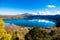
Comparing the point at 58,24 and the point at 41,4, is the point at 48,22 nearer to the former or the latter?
the point at 58,24

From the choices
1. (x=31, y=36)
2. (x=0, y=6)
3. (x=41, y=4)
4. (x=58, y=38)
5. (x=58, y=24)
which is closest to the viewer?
(x=58, y=38)

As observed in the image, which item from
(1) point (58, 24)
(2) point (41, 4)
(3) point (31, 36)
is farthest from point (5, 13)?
(3) point (31, 36)

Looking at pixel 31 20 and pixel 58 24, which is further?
pixel 31 20

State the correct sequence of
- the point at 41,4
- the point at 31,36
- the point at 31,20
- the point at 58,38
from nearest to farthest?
the point at 58,38, the point at 31,36, the point at 31,20, the point at 41,4

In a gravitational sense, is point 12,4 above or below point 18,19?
above

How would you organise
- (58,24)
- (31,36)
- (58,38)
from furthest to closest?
(58,24), (31,36), (58,38)

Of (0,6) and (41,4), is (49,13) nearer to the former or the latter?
(41,4)

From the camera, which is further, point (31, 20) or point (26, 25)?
point (31, 20)

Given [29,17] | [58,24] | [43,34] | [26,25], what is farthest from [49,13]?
[43,34]

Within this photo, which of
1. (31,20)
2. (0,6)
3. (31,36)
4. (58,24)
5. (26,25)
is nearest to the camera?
(31,36)
